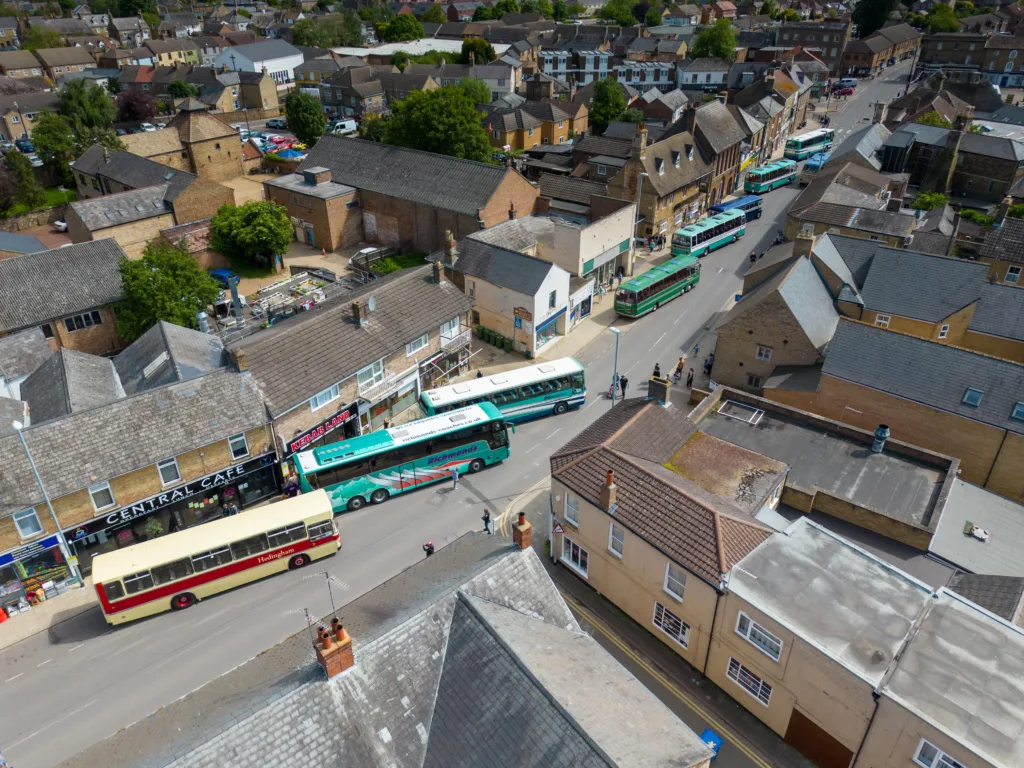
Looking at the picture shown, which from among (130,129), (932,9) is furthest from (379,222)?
(932,9)

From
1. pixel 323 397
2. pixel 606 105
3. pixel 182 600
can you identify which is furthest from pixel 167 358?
pixel 606 105

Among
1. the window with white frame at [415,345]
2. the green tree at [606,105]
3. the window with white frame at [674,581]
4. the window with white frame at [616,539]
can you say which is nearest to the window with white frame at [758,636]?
the window with white frame at [674,581]

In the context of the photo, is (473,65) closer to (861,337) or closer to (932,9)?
(861,337)

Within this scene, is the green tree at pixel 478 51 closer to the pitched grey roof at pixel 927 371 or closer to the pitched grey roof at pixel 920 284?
the pitched grey roof at pixel 920 284

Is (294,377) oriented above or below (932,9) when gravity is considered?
below

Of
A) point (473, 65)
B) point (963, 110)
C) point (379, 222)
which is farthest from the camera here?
point (473, 65)

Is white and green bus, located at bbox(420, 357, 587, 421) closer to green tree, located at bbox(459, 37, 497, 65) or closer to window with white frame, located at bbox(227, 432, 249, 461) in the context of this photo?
window with white frame, located at bbox(227, 432, 249, 461)

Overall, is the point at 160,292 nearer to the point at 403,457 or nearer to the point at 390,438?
the point at 390,438

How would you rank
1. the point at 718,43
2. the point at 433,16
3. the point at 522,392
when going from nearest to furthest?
the point at 522,392 → the point at 718,43 → the point at 433,16
